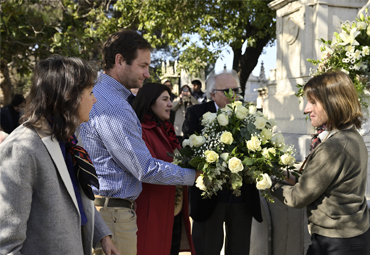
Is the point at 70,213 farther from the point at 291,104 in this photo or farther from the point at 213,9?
the point at 213,9

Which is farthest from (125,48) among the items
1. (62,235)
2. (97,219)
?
(62,235)

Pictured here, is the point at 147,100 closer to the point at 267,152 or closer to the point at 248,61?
the point at 267,152

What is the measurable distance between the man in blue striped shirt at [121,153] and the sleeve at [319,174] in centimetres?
75

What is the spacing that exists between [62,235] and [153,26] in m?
10.3

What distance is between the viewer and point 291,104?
6.18 meters

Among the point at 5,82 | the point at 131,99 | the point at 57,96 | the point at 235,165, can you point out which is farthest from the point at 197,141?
the point at 5,82

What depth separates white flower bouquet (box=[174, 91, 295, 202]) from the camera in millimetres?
2588

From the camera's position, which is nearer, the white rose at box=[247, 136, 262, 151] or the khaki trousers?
the khaki trousers

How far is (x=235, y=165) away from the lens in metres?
2.53

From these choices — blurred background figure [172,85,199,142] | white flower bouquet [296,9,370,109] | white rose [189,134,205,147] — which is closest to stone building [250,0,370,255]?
white flower bouquet [296,9,370,109]

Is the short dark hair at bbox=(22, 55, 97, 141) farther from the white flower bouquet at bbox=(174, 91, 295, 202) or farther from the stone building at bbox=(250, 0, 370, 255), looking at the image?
the stone building at bbox=(250, 0, 370, 255)

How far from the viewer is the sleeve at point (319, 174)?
2354mm

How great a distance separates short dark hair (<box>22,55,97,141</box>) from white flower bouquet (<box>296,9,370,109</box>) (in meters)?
2.58

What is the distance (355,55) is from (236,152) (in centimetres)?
151
